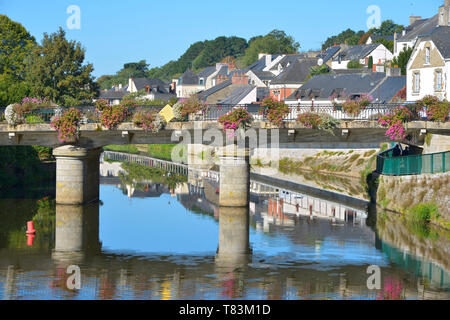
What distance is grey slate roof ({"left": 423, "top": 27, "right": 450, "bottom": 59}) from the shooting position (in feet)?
189

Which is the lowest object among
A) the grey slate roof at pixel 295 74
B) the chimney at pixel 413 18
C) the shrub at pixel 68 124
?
the shrub at pixel 68 124

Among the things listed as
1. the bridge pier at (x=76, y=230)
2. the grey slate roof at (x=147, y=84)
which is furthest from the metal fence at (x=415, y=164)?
the grey slate roof at (x=147, y=84)

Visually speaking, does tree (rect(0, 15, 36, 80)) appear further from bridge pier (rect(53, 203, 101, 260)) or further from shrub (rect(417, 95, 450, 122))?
shrub (rect(417, 95, 450, 122))

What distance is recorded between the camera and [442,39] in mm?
59125

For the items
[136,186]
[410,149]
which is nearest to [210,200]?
[136,186]

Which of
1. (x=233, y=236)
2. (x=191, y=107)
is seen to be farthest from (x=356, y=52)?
(x=233, y=236)

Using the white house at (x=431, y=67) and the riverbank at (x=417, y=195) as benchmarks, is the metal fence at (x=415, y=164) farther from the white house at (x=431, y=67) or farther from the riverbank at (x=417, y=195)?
the white house at (x=431, y=67)

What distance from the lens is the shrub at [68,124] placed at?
139 ft

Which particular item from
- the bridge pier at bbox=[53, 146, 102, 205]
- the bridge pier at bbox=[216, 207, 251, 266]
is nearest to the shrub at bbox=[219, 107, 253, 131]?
the bridge pier at bbox=[216, 207, 251, 266]

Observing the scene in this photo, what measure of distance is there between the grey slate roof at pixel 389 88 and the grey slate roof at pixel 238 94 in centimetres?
2235

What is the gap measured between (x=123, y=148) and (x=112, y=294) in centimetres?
8361

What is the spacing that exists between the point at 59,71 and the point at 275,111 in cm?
4710

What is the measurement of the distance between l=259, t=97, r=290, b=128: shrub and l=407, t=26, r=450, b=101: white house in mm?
20897

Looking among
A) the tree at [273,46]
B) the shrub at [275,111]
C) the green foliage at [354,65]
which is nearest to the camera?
the shrub at [275,111]
